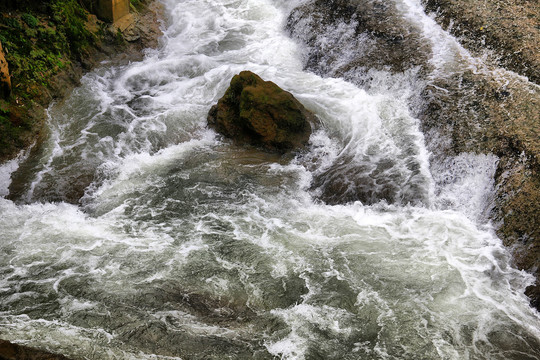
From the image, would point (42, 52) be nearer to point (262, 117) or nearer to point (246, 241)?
point (262, 117)

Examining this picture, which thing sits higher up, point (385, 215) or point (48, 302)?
point (385, 215)

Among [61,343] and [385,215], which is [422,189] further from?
[61,343]

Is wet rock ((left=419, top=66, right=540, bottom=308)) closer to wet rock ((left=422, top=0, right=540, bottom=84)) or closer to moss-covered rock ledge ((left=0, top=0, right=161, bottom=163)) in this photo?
wet rock ((left=422, top=0, right=540, bottom=84))

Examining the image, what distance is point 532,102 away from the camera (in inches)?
336

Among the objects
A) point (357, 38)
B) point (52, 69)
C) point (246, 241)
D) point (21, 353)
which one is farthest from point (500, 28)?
point (21, 353)

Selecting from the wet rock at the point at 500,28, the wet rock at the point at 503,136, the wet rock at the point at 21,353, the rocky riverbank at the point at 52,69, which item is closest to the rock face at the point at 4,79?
the rocky riverbank at the point at 52,69

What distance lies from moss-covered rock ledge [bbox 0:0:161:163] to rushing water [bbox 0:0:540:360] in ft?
1.36

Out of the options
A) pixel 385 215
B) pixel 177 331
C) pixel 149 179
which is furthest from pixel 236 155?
pixel 177 331

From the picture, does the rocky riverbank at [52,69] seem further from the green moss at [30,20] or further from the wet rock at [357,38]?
the wet rock at [357,38]

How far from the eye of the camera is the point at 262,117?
9141mm

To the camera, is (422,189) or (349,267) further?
(422,189)

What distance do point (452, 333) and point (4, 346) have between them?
540 cm

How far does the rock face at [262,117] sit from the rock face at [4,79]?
430 centimetres

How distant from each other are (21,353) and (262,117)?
20.5ft
